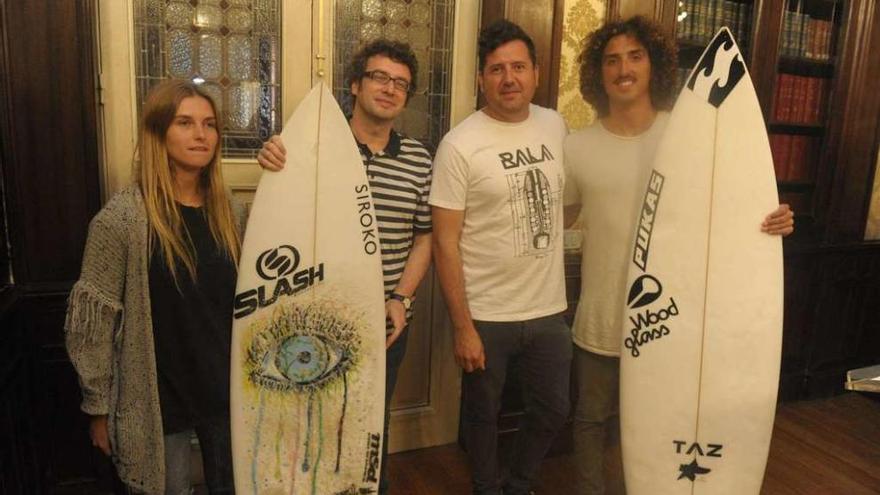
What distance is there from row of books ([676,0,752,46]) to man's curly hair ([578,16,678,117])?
29.5 inches

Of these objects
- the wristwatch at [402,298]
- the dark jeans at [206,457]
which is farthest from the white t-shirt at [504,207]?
the dark jeans at [206,457]

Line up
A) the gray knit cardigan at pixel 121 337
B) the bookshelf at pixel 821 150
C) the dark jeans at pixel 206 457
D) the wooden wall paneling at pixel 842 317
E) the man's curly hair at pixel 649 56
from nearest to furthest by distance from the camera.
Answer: the gray knit cardigan at pixel 121 337 → the dark jeans at pixel 206 457 → the man's curly hair at pixel 649 56 → the bookshelf at pixel 821 150 → the wooden wall paneling at pixel 842 317

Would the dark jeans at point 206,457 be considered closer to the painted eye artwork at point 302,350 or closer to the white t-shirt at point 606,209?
the painted eye artwork at point 302,350

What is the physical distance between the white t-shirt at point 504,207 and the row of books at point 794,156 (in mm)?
1519

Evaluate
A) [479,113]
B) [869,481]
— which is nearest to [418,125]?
[479,113]

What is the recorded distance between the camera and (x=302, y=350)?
1630mm

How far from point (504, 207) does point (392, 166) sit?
0.31 meters

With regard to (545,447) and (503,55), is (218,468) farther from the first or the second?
(503,55)

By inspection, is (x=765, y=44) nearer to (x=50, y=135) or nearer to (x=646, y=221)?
(x=646, y=221)

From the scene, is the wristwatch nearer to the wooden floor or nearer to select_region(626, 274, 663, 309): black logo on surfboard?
select_region(626, 274, 663, 309): black logo on surfboard

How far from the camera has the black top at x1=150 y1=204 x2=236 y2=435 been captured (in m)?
1.29

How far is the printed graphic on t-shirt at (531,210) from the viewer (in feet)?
5.30

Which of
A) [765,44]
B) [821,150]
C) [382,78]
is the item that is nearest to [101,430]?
[382,78]

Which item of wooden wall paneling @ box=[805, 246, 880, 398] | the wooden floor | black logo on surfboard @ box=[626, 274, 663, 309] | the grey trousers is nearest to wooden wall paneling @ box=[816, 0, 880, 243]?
wooden wall paneling @ box=[805, 246, 880, 398]
